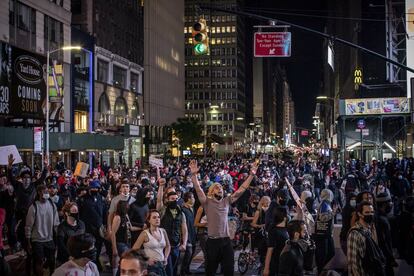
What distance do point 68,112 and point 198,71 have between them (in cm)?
9489

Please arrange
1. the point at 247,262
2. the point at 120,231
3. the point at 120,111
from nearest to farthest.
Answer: the point at 120,231 < the point at 247,262 < the point at 120,111

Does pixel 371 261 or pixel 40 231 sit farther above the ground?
pixel 371 261

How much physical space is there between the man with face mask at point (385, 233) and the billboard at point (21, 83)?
32423 millimetres

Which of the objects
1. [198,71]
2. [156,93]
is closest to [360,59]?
[156,93]

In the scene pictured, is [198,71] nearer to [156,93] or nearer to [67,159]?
[156,93]

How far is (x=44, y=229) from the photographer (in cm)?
986

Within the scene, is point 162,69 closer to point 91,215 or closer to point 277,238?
point 91,215

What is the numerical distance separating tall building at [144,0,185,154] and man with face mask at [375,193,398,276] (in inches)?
2817

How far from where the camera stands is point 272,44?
15398 millimetres

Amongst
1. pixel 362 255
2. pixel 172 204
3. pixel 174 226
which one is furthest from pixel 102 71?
pixel 362 255

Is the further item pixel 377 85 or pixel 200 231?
pixel 377 85

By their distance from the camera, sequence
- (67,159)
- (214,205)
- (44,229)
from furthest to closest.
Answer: (67,159) < (44,229) < (214,205)

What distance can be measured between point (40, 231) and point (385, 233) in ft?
19.0

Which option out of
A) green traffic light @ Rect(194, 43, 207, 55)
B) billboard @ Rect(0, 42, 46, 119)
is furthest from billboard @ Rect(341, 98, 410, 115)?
green traffic light @ Rect(194, 43, 207, 55)
